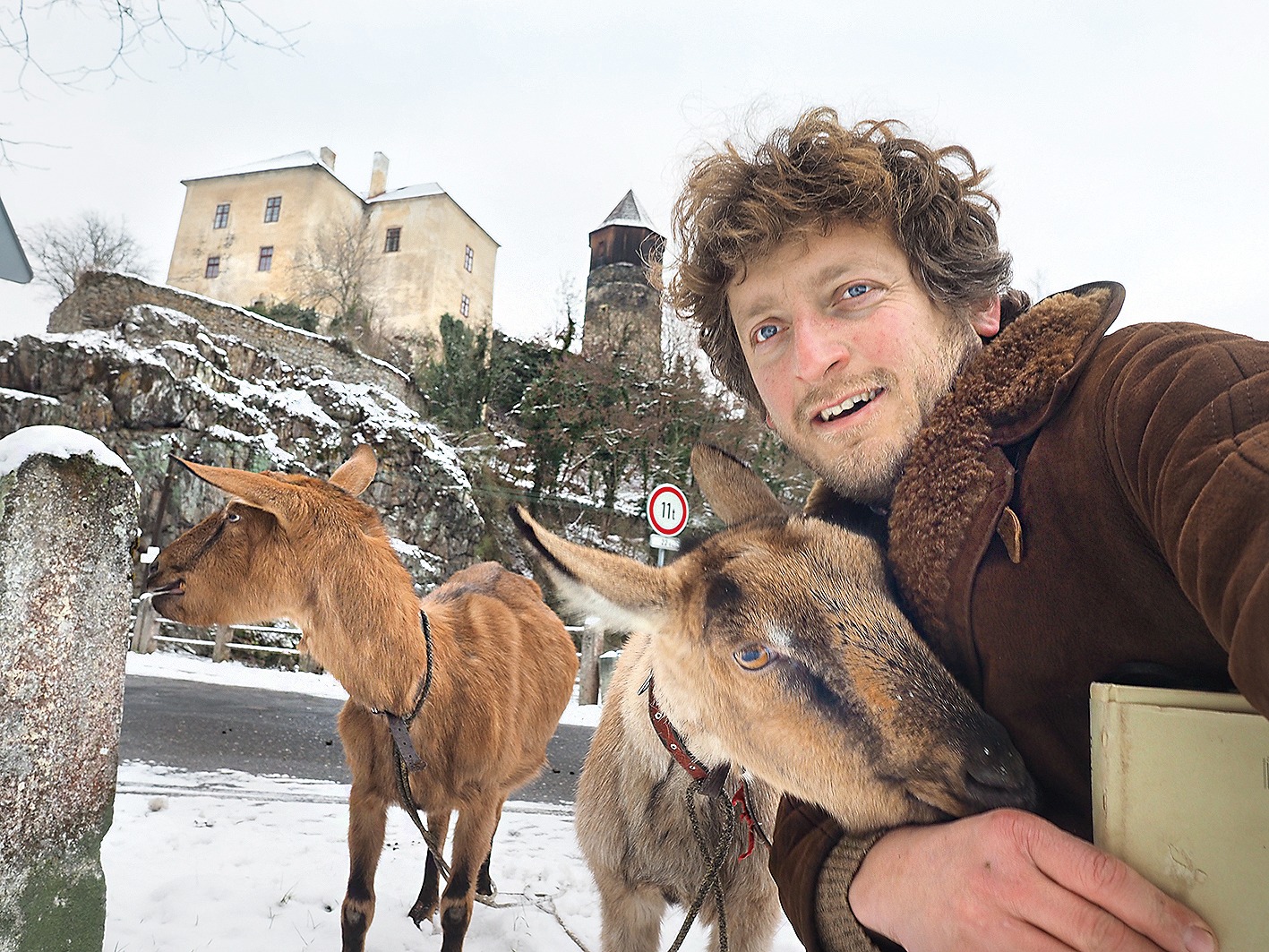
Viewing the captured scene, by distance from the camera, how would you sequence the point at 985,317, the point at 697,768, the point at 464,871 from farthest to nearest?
the point at 464,871
the point at 697,768
the point at 985,317

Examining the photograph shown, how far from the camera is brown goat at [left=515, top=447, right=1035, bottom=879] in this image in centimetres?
109

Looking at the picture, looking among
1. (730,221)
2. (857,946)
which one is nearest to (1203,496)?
(857,946)

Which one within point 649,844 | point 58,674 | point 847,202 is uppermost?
point 847,202

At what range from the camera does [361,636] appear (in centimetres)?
287

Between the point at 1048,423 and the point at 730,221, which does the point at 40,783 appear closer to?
the point at 730,221

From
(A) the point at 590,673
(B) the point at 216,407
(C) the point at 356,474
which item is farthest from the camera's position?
(B) the point at 216,407

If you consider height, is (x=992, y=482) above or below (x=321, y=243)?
below

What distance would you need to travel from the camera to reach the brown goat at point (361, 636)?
9.50ft

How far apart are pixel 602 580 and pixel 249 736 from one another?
7214 millimetres

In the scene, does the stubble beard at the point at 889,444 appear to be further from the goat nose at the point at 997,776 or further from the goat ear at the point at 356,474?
the goat ear at the point at 356,474

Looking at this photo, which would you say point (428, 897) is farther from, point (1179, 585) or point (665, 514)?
point (665, 514)

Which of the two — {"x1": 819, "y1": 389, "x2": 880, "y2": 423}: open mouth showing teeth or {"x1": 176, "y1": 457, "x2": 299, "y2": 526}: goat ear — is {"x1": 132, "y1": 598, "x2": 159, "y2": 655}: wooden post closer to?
{"x1": 176, "y1": 457, "x2": 299, "y2": 526}: goat ear

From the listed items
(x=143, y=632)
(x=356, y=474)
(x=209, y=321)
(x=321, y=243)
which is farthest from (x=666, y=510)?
(x=321, y=243)

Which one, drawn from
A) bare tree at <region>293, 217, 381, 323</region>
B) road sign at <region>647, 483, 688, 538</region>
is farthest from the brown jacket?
bare tree at <region>293, 217, 381, 323</region>
